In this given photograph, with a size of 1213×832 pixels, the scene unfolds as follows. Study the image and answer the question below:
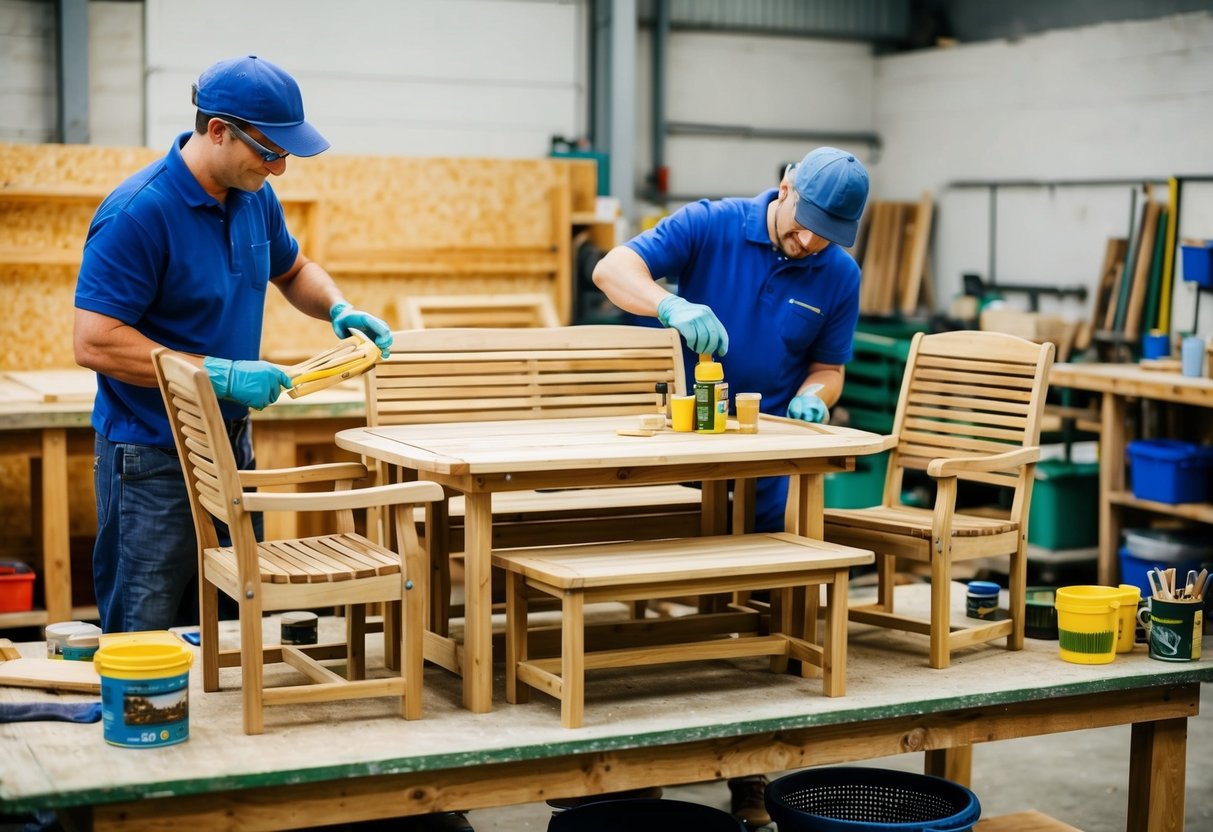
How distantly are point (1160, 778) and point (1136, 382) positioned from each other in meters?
3.28

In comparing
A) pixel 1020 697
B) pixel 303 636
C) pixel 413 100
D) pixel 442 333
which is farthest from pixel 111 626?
pixel 413 100

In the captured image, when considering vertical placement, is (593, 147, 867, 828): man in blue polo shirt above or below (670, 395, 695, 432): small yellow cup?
above

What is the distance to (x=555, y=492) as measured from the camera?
4305 mm

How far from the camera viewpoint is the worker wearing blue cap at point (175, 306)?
3.41 metres

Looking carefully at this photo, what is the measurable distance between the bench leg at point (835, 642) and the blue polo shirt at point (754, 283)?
3.39 ft

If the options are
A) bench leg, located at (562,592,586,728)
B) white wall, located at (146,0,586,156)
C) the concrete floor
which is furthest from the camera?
white wall, located at (146,0,586,156)

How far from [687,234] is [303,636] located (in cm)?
156

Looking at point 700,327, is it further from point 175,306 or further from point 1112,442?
point 1112,442

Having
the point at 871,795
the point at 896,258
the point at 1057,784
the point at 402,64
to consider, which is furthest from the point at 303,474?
the point at 896,258

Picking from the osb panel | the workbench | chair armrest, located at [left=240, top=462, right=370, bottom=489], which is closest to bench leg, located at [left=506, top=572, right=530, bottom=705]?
chair armrest, located at [left=240, top=462, right=370, bottom=489]

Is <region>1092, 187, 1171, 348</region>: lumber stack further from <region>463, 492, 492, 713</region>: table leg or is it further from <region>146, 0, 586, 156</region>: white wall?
<region>463, 492, 492, 713</region>: table leg

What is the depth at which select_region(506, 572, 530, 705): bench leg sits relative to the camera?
10.7 ft

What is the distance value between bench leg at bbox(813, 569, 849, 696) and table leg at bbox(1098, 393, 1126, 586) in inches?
158

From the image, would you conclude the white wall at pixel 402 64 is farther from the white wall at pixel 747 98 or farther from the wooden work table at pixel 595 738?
the wooden work table at pixel 595 738
